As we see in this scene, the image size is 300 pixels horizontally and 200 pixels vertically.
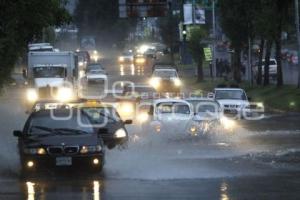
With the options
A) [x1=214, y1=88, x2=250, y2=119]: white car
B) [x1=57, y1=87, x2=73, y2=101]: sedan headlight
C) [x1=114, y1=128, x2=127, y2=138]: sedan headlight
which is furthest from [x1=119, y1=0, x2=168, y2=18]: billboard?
[x1=114, y1=128, x2=127, y2=138]: sedan headlight

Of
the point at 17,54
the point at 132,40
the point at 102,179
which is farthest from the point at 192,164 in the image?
the point at 132,40

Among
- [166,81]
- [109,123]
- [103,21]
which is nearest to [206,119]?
[109,123]

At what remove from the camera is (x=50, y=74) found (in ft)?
146

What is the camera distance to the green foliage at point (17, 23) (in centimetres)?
1827

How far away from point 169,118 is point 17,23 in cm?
707

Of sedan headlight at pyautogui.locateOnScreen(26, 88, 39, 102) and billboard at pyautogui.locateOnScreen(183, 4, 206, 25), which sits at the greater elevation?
billboard at pyautogui.locateOnScreen(183, 4, 206, 25)

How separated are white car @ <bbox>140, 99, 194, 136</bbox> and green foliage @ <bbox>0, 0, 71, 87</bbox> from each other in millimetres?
4894

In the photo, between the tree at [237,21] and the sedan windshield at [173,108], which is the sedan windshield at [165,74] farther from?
the sedan windshield at [173,108]

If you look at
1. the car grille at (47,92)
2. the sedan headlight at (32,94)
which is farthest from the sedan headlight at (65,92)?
the sedan headlight at (32,94)

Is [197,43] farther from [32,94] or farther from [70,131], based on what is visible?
[70,131]

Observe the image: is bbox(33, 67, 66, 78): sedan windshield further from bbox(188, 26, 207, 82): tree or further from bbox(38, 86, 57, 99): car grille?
bbox(188, 26, 207, 82): tree

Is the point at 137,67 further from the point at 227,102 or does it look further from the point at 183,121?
the point at 183,121

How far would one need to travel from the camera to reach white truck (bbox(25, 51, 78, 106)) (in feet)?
143

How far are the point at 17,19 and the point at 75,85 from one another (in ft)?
88.0
